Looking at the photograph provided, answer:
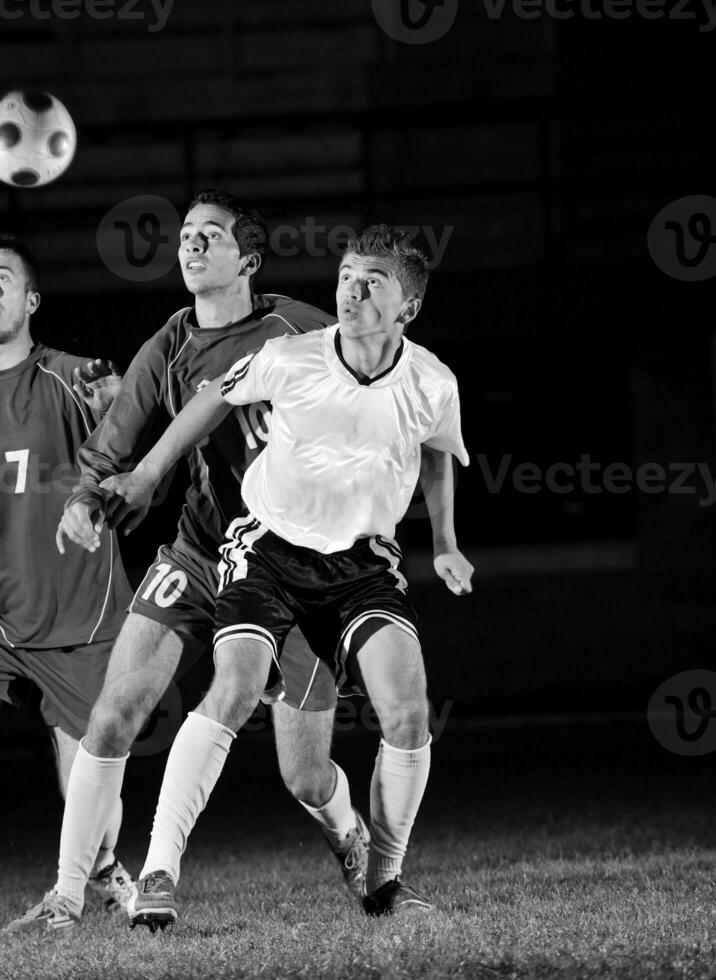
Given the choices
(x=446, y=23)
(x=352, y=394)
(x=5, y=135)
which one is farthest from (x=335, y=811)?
(x=446, y=23)

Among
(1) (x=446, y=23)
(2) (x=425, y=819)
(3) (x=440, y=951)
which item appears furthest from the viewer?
(1) (x=446, y=23)

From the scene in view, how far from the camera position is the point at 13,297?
5152 mm

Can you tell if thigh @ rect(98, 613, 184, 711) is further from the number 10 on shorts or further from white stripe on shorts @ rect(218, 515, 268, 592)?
white stripe on shorts @ rect(218, 515, 268, 592)

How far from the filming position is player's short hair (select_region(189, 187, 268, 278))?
4746 millimetres

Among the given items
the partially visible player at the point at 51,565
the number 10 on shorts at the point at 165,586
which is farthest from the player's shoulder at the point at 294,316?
the number 10 on shorts at the point at 165,586

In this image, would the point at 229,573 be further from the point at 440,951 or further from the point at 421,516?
the point at 421,516

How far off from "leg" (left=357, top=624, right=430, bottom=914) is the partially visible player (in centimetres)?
110

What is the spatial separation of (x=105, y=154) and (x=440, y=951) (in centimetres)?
1284

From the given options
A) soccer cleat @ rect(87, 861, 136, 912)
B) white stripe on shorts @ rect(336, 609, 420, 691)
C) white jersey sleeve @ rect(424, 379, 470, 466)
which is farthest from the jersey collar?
soccer cleat @ rect(87, 861, 136, 912)

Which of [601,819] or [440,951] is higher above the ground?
[440,951]

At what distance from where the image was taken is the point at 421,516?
1254 centimetres

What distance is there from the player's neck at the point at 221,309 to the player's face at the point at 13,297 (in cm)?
72

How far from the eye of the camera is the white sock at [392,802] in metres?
4.23

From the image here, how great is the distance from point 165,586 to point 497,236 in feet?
33.1
